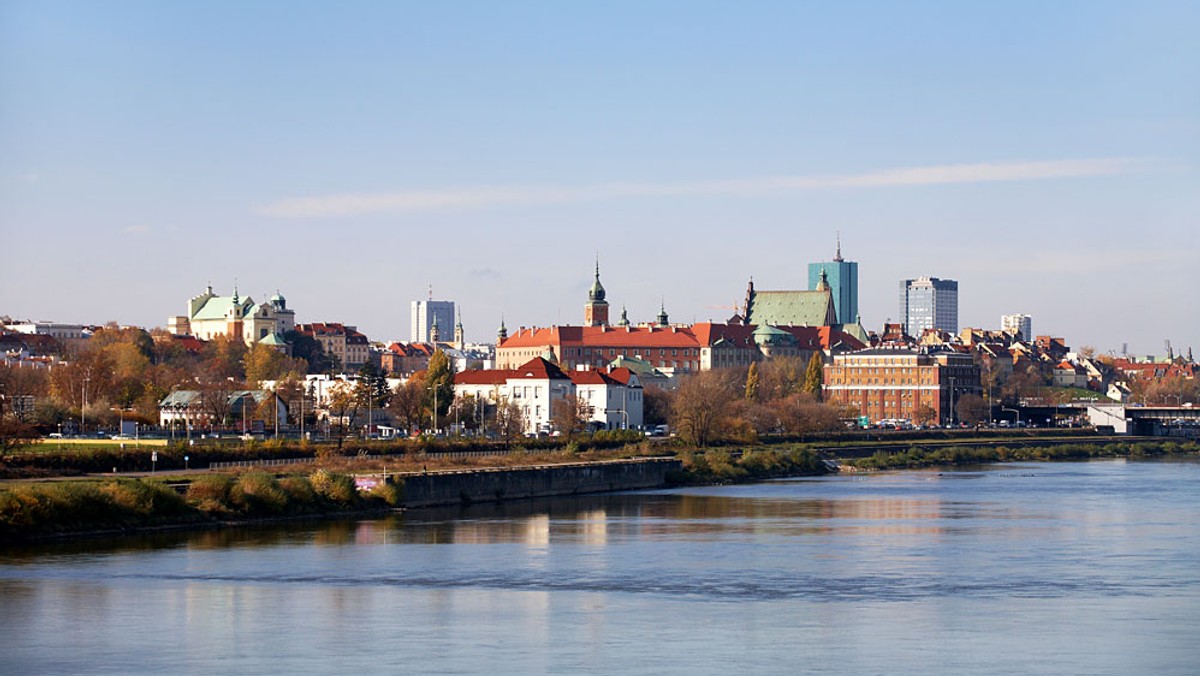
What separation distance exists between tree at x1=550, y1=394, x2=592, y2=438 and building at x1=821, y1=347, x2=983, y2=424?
1771 inches

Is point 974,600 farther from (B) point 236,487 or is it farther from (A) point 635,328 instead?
(A) point 635,328

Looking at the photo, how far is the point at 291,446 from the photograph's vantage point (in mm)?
71125

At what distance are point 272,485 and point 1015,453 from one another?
7182 centimetres

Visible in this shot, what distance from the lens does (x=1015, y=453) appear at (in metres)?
114

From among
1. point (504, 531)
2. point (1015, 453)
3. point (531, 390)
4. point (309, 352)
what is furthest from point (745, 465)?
point (309, 352)

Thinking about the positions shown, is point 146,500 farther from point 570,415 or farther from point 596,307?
point 596,307

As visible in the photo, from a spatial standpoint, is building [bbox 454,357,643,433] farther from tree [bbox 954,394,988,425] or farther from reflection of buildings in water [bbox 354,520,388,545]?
reflection of buildings in water [bbox 354,520,388,545]

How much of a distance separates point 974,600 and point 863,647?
6618mm

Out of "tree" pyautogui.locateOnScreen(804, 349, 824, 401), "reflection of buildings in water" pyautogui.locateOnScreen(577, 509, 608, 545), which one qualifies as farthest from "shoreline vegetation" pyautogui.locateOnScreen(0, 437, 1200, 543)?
"tree" pyautogui.locateOnScreen(804, 349, 824, 401)

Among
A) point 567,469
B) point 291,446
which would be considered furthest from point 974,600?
point 291,446

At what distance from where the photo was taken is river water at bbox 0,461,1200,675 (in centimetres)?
2892

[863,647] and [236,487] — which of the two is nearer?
[863,647]

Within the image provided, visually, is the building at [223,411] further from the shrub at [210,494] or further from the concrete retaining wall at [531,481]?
the shrub at [210,494]

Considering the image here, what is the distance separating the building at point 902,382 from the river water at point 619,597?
9471 centimetres
